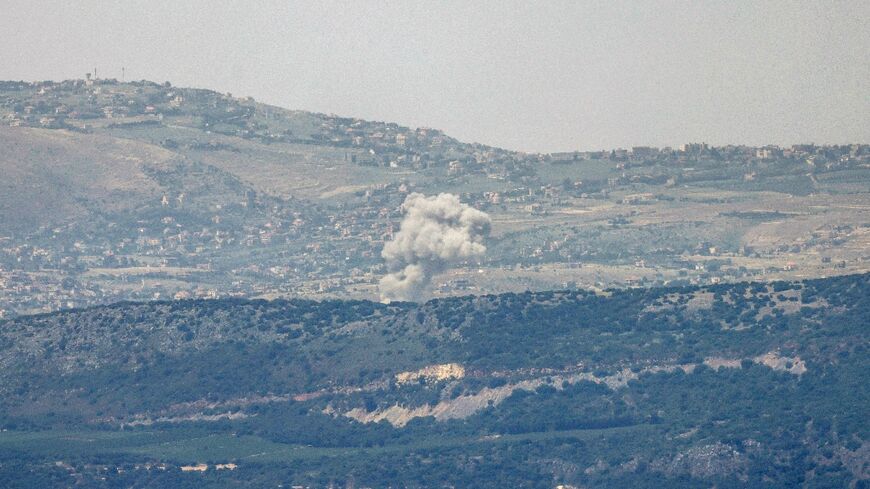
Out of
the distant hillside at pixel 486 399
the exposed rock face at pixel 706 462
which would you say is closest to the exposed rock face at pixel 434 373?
the distant hillside at pixel 486 399

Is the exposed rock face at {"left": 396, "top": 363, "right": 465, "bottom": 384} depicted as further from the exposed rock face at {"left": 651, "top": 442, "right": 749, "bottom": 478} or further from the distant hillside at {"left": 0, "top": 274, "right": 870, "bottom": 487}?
the exposed rock face at {"left": 651, "top": 442, "right": 749, "bottom": 478}

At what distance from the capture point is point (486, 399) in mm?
175750

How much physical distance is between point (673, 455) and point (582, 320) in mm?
A: 42916

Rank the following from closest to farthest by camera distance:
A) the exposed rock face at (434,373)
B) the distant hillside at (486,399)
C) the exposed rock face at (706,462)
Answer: the exposed rock face at (706,462) → the distant hillside at (486,399) → the exposed rock face at (434,373)

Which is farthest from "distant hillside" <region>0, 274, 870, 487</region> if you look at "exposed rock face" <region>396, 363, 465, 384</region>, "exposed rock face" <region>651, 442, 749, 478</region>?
"exposed rock face" <region>396, 363, 465, 384</region>

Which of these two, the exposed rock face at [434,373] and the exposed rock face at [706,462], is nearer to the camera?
the exposed rock face at [706,462]

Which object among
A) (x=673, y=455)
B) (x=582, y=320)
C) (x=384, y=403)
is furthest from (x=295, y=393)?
(x=673, y=455)

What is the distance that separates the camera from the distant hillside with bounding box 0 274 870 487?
154875mm

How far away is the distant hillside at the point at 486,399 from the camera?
15488cm

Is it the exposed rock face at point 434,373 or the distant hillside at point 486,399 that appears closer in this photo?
the distant hillside at point 486,399

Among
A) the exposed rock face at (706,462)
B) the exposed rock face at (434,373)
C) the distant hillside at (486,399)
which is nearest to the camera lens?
the exposed rock face at (706,462)

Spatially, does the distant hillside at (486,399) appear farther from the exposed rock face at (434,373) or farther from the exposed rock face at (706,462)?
the exposed rock face at (434,373)

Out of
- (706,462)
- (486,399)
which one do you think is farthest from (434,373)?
(706,462)

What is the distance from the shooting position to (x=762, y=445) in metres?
152
